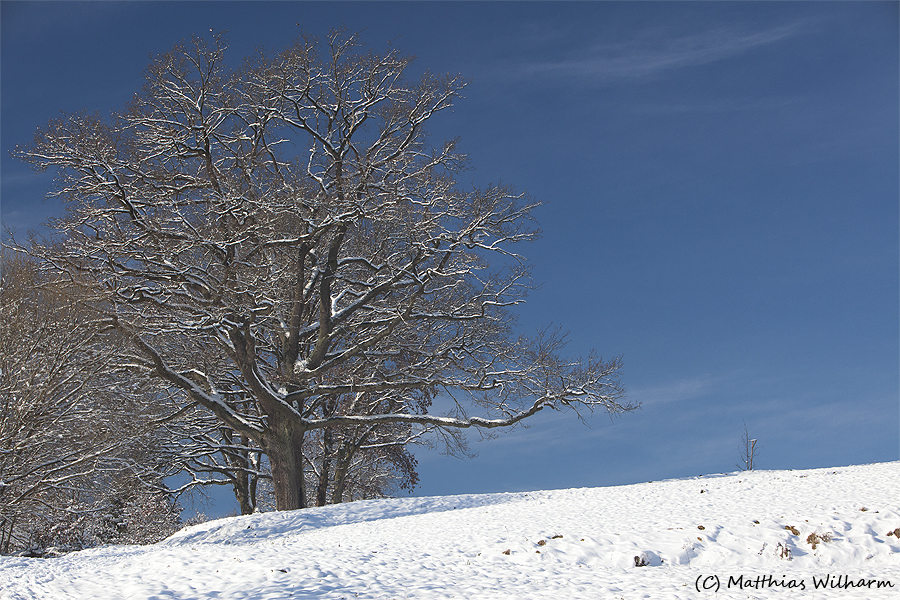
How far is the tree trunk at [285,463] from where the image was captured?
1914cm

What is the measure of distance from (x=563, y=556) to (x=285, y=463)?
10.9 meters

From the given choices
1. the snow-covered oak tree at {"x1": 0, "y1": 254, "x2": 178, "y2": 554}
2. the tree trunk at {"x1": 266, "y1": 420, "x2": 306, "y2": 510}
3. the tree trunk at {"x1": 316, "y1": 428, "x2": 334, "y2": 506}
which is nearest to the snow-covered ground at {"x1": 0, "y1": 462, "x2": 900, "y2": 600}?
the snow-covered oak tree at {"x1": 0, "y1": 254, "x2": 178, "y2": 554}

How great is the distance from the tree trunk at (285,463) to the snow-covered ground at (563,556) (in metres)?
4.02

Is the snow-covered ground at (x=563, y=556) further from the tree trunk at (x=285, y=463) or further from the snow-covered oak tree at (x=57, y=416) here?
the tree trunk at (x=285, y=463)

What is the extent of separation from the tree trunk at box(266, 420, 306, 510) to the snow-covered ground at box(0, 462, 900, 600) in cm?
402

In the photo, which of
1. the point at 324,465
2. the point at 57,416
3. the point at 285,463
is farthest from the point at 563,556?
the point at 324,465

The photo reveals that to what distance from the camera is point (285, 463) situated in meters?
19.4

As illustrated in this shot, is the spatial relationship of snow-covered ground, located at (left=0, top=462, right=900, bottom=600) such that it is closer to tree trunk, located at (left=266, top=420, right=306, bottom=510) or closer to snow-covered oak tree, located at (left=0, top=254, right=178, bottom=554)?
snow-covered oak tree, located at (left=0, top=254, right=178, bottom=554)

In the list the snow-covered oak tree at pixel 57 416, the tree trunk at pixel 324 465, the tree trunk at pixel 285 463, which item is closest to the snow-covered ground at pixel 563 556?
the snow-covered oak tree at pixel 57 416

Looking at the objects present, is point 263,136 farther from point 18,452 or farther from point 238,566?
point 238,566

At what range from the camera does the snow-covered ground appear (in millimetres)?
8914

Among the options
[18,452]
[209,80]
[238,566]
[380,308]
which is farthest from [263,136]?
[238,566]

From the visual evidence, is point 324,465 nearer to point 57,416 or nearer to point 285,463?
point 285,463

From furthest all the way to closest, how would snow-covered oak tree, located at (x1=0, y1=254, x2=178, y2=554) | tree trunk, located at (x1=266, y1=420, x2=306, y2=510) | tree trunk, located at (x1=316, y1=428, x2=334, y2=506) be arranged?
tree trunk, located at (x1=316, y1=428, x2=334, y2=506)
tree trunk, located at (x1=266, y1=420, x2=306, y2=510)
snow-covered oak tree, located at (x1=0, y1=254, x2=178, y2=554)
